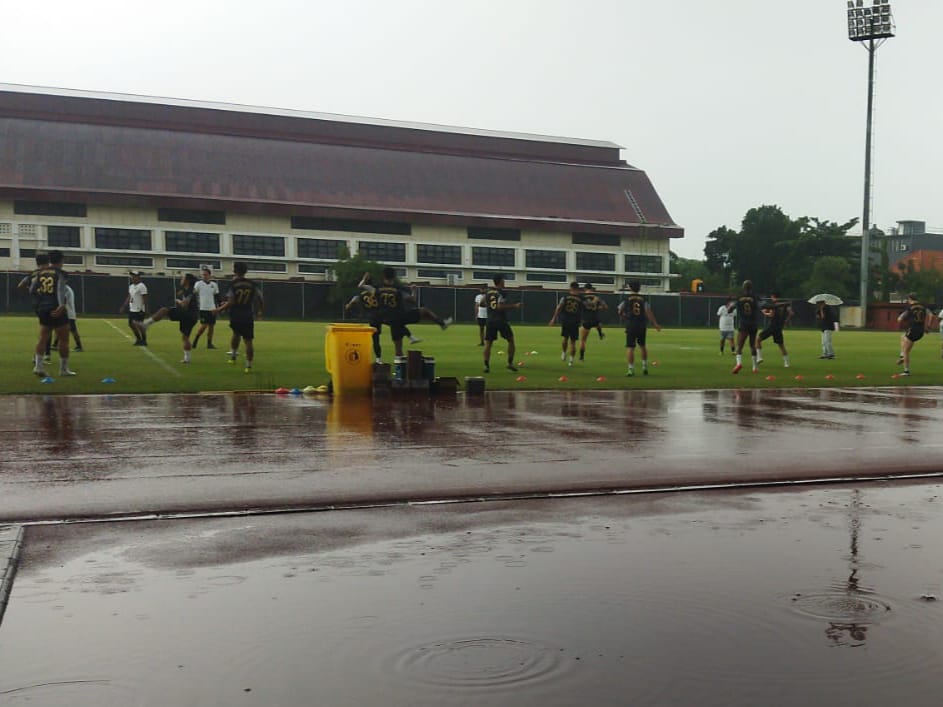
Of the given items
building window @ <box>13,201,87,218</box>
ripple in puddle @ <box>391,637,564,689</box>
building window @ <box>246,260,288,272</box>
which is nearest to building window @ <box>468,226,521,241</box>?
building window @ <box>246,260,288,272</box>

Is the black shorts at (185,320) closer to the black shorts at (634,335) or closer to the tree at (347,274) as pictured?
the black shorts at (634,335)

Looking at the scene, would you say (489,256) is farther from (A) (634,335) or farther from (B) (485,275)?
(A) (634,335)

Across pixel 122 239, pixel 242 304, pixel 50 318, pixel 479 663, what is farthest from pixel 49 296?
pixel 122 239

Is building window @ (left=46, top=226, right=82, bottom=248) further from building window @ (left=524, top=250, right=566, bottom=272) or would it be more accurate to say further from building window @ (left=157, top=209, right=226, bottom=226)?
building window @ (left=524, top=250, right=566, bottom=272)

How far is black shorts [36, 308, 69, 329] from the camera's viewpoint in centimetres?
1555

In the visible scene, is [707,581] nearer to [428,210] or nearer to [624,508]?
[624,508]

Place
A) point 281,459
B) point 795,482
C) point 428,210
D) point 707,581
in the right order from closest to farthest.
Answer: point 707,581 → point 795,482 → point 281,459 → point 428,210

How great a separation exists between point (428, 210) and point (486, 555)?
250 feet

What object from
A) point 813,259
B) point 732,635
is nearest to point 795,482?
point 732,635

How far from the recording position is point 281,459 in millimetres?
8844

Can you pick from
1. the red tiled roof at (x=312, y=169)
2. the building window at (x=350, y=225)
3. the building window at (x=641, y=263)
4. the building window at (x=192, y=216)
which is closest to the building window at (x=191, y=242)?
the building window at (x=192, y=216)

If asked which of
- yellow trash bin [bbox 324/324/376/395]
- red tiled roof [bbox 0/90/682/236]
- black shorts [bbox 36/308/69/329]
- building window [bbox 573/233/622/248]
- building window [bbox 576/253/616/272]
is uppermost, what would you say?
red tiled roof [bbox 0/90/682/236]

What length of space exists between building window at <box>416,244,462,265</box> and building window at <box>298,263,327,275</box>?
7.79 m

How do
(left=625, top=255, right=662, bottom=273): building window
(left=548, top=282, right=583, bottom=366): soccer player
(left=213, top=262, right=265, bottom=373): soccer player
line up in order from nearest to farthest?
(left=213, top=262, right=265, bottom=373): soccer player < (left=548, top=282, right=583, bottom=366): soccer player < (left=625, top=255, right=662, bottom=273): building window
